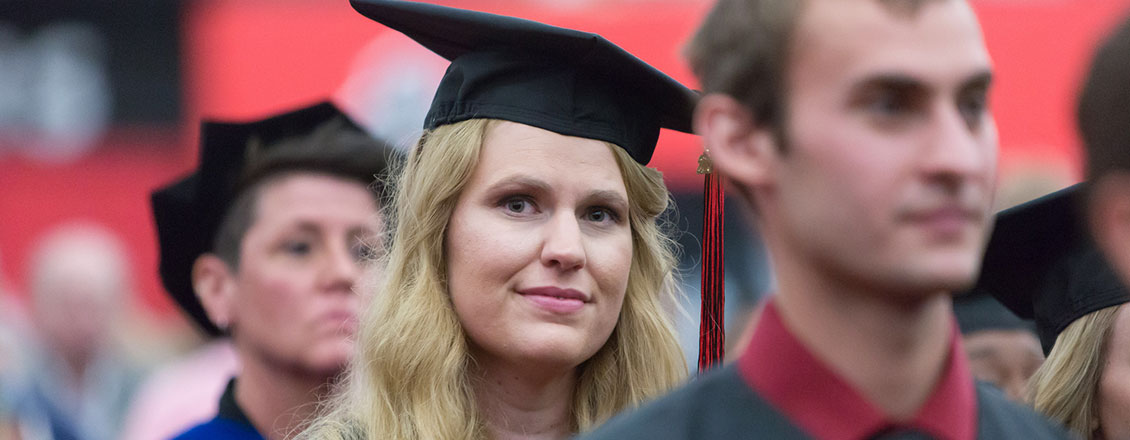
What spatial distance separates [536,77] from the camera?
3078 mm

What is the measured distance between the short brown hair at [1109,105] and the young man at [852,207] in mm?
169

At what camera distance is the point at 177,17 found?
27.7ft

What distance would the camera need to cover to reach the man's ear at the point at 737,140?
66.6 inches

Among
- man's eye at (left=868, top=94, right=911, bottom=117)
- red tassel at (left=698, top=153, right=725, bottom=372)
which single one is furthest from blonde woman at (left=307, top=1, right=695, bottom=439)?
man's eye at (left=868, top=94, right=911, bottom=117)

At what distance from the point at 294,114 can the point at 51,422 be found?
1824 millimetres

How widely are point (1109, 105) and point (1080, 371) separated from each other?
1771 mm

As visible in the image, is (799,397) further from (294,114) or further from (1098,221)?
(294,114)

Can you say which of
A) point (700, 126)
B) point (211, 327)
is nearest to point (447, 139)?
point (700, 126)

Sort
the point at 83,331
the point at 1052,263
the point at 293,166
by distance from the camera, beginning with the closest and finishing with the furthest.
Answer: the point at 1052,263
the point at 293,166
the point at 83,331

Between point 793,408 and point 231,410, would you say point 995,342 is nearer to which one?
point 231,410

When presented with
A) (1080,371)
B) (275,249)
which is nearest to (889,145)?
(1080,371)

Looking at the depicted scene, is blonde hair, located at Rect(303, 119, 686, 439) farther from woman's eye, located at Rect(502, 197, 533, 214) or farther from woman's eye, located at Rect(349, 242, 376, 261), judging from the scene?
woman's eye, located at Rect(349, 242, 376, 261)

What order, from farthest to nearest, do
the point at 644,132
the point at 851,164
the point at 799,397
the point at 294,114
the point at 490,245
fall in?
the point at 294,114 → the point at 644,132 → the point at 490,245 → the point at 799,397 → the point at 851,164

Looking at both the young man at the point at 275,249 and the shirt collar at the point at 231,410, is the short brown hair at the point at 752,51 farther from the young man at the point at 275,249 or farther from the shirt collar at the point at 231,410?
the shirt collar at the point at 231,410
